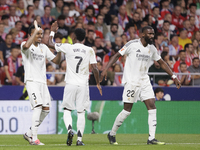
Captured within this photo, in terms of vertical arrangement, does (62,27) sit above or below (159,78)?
above

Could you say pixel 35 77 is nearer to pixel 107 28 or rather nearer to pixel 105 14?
pixel 107 28

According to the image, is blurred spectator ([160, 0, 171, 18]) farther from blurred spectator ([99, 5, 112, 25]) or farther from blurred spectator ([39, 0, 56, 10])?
blurred spectator ([39, 0, 56, 10])

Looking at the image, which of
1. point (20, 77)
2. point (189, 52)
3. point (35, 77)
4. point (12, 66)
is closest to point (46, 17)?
point (12, 66)

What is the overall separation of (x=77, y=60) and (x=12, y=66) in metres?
5.87

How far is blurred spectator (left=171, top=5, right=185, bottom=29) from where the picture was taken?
1855 cm

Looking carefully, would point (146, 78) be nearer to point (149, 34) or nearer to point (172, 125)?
point (149, 34)

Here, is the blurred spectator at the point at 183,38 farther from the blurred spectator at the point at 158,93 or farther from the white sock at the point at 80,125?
the white sock at the point at 80,125

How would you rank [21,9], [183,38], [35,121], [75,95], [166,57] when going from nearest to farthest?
[75,95], [35,121], [166,57], [21,9], [183,38]

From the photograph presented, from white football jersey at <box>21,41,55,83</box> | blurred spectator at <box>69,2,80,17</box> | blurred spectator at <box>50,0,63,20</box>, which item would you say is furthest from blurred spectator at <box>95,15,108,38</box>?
white football jersey at <box>21,41,55,83</box>

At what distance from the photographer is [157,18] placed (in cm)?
1819

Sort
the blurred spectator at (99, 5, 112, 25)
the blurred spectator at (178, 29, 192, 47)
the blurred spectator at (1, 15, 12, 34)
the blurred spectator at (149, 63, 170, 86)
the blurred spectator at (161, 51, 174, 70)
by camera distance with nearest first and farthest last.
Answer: the blurred spectator at (149, 63, 170, 86) < the blurred spectator at (161, 51, 174, 70) < the blurred spectator at (1, 15, 12, 34) < the blurred spectator at (99, 5, 112, 25) < the blurred spectator at (178, 29, 192, 47)

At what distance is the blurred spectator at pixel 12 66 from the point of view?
13.5 metres

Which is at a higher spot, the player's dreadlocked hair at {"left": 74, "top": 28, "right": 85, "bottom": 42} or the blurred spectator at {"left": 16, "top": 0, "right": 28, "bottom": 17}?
the blurred spectator at {"left": 16, "top": 0, "right": 28, "bottom": 17}

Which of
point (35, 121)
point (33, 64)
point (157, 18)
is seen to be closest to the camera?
point (35, 121)
